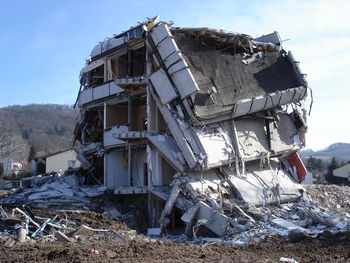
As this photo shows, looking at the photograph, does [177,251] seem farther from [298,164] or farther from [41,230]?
[298,164]

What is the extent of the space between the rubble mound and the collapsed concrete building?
1098 mm

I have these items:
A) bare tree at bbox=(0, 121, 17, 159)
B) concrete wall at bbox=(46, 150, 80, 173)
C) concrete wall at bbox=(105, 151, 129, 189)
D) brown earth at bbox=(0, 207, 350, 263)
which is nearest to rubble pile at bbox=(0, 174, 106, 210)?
concrete wall at bbox=(105, 151, 129, 189)

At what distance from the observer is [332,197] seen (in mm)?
19422

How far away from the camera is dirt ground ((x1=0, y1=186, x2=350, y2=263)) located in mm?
8367

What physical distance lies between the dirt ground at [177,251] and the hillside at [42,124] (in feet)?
250

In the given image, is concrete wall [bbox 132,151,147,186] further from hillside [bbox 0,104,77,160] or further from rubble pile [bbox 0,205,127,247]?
hillside [bbox 0,104,77,160]

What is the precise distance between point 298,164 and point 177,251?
11617 millimetres

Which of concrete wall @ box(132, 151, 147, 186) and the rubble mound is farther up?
concrete wall @ box(132, 151, 147, 186)

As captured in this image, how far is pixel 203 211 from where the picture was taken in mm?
14344

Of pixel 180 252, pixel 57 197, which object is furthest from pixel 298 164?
pixel 180 252

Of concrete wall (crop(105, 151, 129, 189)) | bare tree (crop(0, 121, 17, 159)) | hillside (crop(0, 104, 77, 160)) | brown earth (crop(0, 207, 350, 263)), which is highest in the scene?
hillside (crop(0, 104, 77, 160))

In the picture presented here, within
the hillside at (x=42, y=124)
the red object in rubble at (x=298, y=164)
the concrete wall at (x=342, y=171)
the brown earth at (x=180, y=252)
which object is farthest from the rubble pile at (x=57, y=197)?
the hillside at (x=42, y=124)

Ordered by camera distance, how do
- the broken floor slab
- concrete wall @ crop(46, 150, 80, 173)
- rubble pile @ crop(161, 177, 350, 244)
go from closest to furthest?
rubble pile @ crop(161, 177, 350, 244), the broken floor slab, concrete wall @ crop(46, 150, 80, 173)

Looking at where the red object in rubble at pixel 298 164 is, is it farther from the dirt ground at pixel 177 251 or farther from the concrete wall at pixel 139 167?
the dirt ground at pixel 177 251
